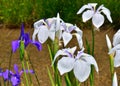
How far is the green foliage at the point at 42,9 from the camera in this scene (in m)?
6.95

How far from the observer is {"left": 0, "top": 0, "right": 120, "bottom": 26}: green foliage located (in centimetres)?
695

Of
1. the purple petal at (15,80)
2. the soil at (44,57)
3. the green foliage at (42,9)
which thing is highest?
A: the green foliage at (42,9)

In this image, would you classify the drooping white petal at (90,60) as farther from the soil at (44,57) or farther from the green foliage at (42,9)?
the green foliage at (42,9)

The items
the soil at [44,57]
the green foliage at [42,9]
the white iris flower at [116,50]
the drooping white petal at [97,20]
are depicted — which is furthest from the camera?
the green foliage at [42,9]

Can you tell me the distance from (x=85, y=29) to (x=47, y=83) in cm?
202

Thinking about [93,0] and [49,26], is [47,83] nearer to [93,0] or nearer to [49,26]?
[93,0]

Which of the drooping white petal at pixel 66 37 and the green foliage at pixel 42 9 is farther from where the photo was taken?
the green foliage at pixel 42 9

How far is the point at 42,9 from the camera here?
23.3ft

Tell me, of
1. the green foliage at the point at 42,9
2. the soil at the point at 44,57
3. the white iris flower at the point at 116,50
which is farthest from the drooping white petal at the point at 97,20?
the green foliage at the point at 42,9

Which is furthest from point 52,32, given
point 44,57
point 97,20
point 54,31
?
point 44,57

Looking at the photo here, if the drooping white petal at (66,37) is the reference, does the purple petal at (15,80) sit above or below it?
below

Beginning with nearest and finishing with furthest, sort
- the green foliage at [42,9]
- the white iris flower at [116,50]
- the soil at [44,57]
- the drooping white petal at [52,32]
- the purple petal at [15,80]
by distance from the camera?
the white iris flower at [116,50] < the drooping white petal at [52,32] < the purple petal at [15,80] < the soil at [44,57] < the green foliage at [42,9]

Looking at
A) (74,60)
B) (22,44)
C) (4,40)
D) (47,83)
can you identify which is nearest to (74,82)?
(74,60)

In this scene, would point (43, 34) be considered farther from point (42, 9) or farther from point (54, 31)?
point (42, 9)
